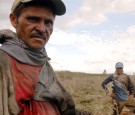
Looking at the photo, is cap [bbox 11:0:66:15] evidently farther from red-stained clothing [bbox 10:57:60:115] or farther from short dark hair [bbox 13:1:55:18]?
red-stained clothing [bbox 10:57:60:115]

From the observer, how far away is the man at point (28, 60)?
7.73ft

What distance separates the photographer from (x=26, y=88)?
2.46 metres

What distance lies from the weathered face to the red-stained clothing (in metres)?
0.17

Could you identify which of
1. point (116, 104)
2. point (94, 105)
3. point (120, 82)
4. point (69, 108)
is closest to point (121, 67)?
point (120, 82)

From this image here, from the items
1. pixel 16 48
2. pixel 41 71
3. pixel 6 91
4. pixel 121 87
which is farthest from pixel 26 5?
pixel 121 87

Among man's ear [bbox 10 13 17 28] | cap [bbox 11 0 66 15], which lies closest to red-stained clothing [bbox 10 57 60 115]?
man's ear [bbox 10 13 17 28]

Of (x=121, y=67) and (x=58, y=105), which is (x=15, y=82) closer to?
(x=58, y=105)

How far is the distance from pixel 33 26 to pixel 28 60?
9.4 inches

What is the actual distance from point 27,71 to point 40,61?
7.2 inches

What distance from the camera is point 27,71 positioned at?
251cm

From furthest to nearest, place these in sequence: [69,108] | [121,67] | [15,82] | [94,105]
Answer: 1. [94,105]
2. [121,67]
3. [69,108]
4. [15,82]

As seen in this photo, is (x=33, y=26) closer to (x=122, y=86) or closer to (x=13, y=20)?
(x=13, y=20)

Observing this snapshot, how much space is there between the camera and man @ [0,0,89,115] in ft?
7.73

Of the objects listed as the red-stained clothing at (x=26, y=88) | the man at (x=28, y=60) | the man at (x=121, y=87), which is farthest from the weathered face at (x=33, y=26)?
the man at (x=121, y=87)
